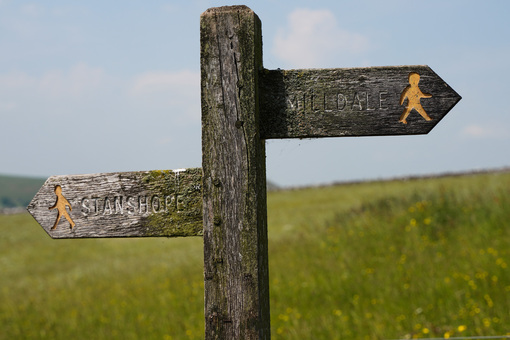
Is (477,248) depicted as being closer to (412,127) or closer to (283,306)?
(283,306)

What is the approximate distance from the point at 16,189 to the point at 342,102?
368 ft

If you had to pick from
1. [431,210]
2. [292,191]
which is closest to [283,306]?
[431,210]

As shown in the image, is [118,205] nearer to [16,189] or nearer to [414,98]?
[414,98]

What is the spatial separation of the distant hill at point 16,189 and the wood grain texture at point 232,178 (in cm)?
10058

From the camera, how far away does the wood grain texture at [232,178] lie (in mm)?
2467

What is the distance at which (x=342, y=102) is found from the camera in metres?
2.56

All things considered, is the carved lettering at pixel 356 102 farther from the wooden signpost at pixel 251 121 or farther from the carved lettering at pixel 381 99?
the carved lettering at pixel 381 99

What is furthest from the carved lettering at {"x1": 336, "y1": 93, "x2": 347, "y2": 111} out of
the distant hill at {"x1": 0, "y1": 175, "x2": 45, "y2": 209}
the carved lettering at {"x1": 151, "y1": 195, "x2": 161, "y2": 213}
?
the distant hill at {"x1": 0, "y1": 175, "x2": 45, "y2": 209}

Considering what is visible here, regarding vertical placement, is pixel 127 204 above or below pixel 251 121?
below

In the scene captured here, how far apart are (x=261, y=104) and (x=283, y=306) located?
566cm

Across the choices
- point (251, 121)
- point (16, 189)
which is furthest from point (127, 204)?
point (16, 189)

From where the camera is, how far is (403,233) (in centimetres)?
1011

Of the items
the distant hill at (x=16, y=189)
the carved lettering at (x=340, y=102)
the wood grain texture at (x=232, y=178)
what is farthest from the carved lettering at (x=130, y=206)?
the distant hill at (x=16, y=189)

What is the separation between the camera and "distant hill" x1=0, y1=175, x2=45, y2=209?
95.2 meters
